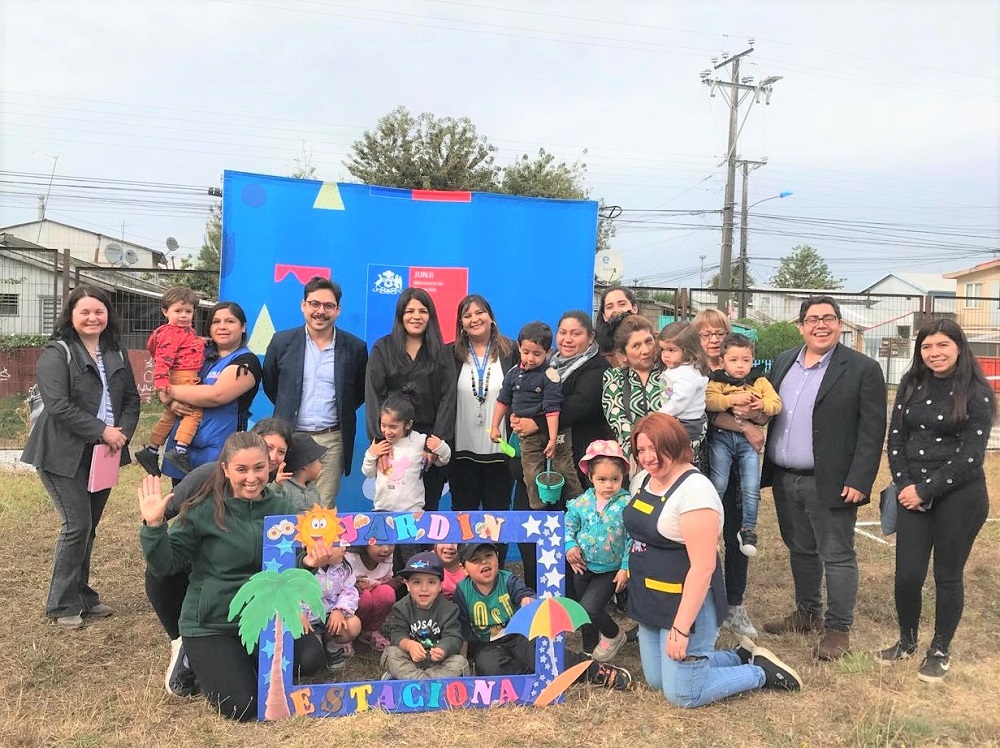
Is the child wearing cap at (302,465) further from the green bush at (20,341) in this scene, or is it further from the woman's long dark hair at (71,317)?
the green bush at (20,341)

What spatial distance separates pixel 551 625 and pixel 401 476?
1.17m

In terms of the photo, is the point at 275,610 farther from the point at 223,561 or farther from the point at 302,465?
the point at 302,465

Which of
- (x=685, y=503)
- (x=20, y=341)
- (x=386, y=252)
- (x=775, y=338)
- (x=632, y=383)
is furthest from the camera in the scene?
(x=775, y=338)

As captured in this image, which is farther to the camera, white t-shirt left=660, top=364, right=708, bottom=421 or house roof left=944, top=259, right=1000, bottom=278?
house roof left=944, top=259, right=1000, bottom=278

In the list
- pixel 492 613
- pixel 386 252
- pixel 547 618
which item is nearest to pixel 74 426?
pixel 386 252

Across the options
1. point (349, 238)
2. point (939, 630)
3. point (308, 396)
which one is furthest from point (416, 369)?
point (939, 630)

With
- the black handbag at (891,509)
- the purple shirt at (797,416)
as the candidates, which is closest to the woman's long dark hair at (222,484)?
the purple shirt at (797,416)

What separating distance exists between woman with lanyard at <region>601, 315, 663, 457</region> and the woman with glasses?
1181 mm

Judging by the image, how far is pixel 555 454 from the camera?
4.05 m

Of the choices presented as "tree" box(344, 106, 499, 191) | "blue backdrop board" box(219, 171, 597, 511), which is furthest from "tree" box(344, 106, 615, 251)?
"blue backdrop board" box(219, 171, 597, 511)

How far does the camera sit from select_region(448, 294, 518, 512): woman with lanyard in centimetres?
420

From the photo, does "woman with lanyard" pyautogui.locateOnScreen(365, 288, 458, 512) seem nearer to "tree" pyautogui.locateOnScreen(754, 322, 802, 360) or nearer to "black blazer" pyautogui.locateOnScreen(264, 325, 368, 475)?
"black blazer" pyautogui.locateOnScreen(264, 325, 368, 475)

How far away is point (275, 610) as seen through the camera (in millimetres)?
2990

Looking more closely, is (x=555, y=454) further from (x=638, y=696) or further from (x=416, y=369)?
(x=638, y=696)
